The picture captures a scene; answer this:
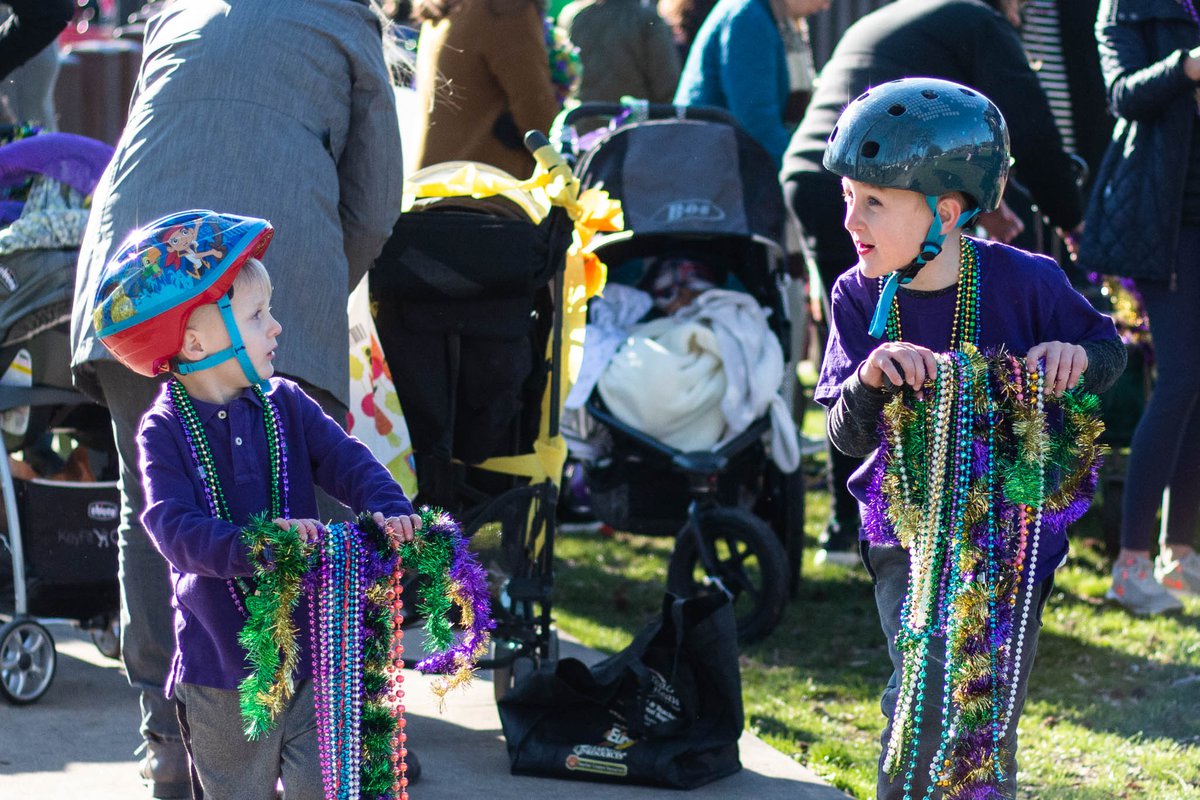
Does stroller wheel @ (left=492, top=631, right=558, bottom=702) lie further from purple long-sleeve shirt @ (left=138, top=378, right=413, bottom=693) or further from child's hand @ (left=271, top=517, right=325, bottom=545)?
child's hand @ (left=271, top=517, right=325, bottom=545)

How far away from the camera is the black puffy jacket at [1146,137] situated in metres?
5.39

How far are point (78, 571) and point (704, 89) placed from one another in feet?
11.7

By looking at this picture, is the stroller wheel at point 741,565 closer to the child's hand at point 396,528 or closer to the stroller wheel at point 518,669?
the stroller wheel at point 518,669

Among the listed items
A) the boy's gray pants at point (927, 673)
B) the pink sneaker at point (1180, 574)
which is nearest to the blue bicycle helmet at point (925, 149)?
the boy's gray pants at point (927, 673)

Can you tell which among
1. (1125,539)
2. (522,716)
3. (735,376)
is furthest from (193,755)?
(1125,539)

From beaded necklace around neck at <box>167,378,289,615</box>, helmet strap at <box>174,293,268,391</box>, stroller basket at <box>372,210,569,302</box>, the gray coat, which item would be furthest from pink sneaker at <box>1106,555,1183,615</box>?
helmet strap at <box>174,293,268,391</box>

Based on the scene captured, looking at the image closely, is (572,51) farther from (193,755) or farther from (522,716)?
(193,755)

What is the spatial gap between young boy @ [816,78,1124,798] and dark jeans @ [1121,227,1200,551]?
2504mm

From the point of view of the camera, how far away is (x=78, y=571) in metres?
4.71

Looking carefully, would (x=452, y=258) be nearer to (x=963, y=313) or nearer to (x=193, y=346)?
(x=193, y=346)

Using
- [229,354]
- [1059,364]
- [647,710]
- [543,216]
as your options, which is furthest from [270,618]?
[543,216]

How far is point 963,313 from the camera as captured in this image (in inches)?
121

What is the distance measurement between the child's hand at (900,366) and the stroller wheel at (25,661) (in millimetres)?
2776

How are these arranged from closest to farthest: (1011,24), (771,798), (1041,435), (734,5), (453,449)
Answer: (1041,435)
(771,798)
(453,449)
(1011,24)
(734,5)
